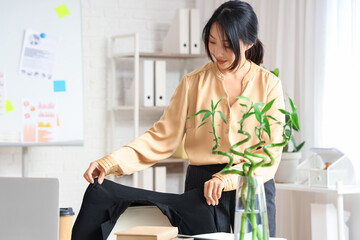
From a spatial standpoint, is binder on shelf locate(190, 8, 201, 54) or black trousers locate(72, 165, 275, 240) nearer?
black trousers locate(72, 165, 275, 240)

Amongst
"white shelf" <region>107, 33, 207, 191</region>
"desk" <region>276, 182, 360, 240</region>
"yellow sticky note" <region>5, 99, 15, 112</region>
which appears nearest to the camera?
"desk" <region>276, 182, 360, 240</region>

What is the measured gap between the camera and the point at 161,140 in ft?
6.61

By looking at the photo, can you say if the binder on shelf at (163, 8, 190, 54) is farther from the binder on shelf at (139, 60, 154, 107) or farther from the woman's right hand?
the woman's right hand

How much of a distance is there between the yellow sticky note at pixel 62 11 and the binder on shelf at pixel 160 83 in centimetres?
71

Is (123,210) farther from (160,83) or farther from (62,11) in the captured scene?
(160,83)

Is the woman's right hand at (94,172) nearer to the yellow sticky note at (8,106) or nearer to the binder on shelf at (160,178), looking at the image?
the yellow sticky note at (8,106)

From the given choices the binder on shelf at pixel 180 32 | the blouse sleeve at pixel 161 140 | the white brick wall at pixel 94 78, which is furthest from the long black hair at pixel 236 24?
the white brick wall at pixel 94 78

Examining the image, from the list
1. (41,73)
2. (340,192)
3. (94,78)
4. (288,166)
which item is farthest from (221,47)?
(94,78)

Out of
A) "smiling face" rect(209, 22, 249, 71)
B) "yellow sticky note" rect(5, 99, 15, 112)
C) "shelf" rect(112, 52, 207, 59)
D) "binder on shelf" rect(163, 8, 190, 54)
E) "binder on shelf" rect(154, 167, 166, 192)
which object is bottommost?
"binder on shelf" rect(154, 167, 166, 192)

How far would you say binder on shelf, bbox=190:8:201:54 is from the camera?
415 centimetres

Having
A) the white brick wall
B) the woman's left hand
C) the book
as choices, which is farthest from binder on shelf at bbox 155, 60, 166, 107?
the book

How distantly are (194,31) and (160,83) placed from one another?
460 mm

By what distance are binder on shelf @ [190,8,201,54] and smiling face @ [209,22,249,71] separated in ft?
7.38

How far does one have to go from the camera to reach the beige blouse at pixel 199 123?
1.92 meters
